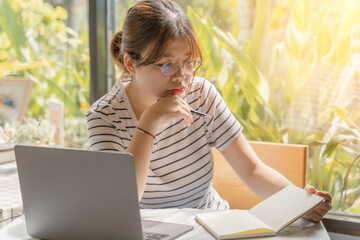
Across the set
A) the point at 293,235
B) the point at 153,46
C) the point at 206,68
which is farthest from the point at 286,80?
the point at 293,235

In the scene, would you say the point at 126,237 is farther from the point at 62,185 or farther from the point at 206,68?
the point at 206,68

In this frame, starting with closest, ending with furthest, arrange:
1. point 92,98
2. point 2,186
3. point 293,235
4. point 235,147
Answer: point 293,235 < point 235,147 < point 2,186 < point 92,98

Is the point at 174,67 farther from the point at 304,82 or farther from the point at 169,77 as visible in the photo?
the point at 304,82

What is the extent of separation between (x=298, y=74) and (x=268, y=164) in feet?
1.32

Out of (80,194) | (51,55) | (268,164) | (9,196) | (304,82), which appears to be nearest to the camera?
(80,194)

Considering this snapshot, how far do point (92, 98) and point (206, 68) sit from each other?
25.8 inches

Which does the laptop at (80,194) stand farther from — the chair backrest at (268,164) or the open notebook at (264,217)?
the chair backrest at (268,164)

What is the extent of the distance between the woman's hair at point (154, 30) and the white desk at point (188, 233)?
1.44ft

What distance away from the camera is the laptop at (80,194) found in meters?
1.00

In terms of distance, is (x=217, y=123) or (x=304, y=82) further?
(x=304, y=82)

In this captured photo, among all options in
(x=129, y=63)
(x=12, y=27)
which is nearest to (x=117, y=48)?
(x=129, y=63)

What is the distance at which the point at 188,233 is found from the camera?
1.16 m

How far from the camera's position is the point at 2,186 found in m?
1.78

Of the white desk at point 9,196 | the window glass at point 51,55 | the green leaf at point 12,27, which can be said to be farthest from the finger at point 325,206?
the green leaf at point 12,27
